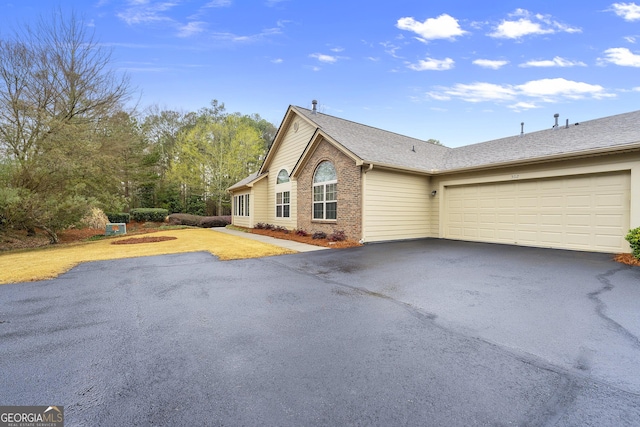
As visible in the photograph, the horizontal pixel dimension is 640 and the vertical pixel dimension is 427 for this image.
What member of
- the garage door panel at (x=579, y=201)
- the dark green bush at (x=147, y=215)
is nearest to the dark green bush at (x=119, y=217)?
the dark green bush at (x=147, y=215)

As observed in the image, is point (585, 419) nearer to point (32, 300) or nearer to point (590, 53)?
point (32, 300)

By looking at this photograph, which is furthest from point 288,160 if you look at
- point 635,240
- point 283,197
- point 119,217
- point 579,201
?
point 119,217

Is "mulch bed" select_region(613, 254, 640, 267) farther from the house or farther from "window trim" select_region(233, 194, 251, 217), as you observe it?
"window trim" select_region(233, 194, 251, 217)

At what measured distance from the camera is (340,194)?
1152 centimetres

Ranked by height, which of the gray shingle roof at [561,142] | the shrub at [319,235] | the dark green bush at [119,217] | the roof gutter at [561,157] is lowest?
the shrub at [319,235]

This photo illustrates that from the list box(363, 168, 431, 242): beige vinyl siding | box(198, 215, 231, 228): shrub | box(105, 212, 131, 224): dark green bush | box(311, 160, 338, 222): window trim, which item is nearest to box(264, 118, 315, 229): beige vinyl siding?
box(311, 160, 338, 222): window trim

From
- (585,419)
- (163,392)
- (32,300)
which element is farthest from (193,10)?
(585,419)

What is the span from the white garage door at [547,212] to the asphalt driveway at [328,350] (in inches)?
141

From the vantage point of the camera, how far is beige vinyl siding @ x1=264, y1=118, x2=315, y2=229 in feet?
48.6

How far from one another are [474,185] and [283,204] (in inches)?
381

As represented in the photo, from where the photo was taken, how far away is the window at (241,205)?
18906 millimetres

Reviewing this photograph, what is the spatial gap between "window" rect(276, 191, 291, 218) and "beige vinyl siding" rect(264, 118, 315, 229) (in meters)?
0.24

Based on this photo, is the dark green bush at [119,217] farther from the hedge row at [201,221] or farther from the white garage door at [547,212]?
the white garage door at [547,212]

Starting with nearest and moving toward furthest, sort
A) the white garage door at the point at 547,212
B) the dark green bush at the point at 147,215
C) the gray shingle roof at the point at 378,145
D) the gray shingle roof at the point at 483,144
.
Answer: the white garage door at the point at 547,212 → the gray shingle roof at the point at 483,144 → the gray shingle roof at the point at 378,145 → the dark green bush at the point at 147,215
